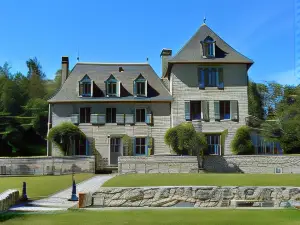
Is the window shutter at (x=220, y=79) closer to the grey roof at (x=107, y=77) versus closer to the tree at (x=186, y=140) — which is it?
the grey roof at (x=107, y=77)

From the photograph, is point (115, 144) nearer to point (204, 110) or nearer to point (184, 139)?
point (184, 139)

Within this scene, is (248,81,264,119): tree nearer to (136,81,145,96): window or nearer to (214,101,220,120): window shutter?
(214,101,220,120): window shutter

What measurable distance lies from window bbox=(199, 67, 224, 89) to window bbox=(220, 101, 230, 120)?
1.51 metres

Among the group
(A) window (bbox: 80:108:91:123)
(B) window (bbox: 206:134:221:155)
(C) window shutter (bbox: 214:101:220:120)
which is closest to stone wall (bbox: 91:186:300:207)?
(B) window (bbox: 206:134:221:155)

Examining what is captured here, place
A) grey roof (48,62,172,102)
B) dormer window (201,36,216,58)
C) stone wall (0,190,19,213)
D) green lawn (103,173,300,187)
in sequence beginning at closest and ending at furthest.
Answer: stone wall (0,190,19,213) < green lawn (103,173,300,187) < dormer window (201,36,216,58) < grey roof (48,62,172,102)

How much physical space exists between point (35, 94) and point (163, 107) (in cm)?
3706

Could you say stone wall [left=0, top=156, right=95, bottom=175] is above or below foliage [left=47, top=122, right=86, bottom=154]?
below

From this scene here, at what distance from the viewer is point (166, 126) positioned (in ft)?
119

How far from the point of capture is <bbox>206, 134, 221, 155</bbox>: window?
3466 cm

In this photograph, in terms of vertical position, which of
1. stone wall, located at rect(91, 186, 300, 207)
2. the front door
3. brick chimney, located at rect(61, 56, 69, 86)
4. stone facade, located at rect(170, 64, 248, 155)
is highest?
brick chimney, located at rect(61, 56, 69, 86)

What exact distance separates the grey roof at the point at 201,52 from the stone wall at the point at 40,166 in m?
12.2

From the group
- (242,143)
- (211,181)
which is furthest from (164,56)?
(211,181)

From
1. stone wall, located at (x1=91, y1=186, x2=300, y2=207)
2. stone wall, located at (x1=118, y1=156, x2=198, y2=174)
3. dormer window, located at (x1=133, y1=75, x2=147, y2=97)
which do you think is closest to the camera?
stone wall, located at (x1=91, y1=186, x2=300, y2=207)

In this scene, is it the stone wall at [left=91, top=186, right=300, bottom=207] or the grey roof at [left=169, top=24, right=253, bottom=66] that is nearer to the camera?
the stone wall at [left=91, top=186, right=300, bottom=207]
